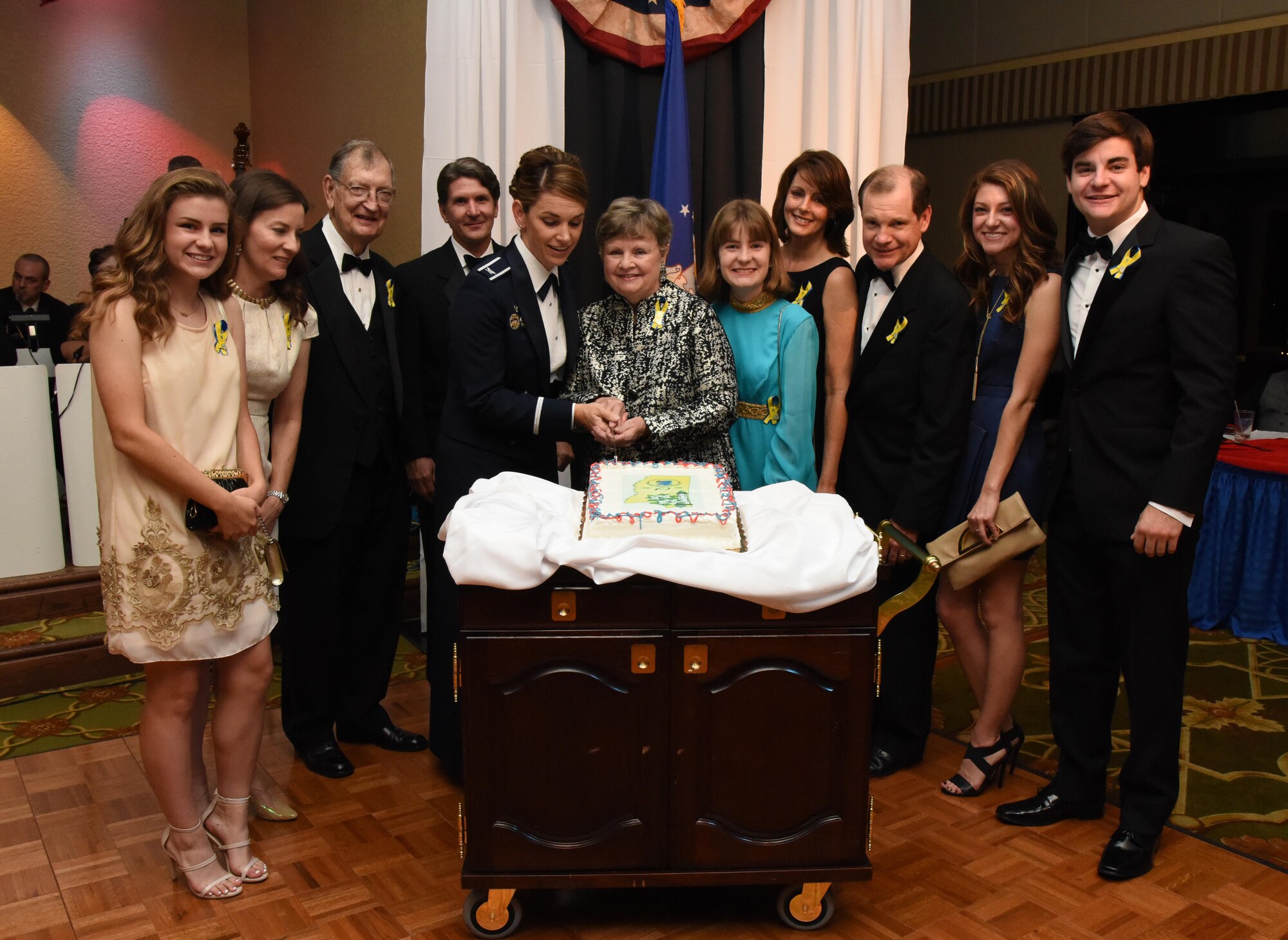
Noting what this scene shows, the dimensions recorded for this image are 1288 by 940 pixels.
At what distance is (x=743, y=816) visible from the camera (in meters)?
2.14

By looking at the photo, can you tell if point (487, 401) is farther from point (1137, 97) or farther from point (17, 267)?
point (1137, 97)

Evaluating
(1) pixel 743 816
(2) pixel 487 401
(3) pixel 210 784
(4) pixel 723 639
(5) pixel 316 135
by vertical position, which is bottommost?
(3) pixel 210 784

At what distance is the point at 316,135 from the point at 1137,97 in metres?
5.16

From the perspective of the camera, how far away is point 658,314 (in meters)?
2.55

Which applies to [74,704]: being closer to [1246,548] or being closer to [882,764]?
[882,764]

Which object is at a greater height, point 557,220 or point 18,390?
point 557,220

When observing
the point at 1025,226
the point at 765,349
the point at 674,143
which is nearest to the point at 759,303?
the point at 765,349

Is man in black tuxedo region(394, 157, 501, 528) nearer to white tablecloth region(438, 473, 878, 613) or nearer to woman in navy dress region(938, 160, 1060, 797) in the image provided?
white tablecloth region(438, 473, 878, 613)

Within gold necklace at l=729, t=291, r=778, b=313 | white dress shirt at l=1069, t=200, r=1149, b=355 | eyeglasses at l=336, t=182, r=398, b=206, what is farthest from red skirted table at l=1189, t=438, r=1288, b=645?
eyeglasses at l=336, t=182, r=398, b=206

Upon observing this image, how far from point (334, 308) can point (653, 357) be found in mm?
893

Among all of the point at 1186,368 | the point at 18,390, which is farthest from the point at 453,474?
the point at 18,390

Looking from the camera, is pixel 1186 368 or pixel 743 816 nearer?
pixel 743 816

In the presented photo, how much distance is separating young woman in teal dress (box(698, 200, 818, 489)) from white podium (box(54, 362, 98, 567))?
9.08 feet

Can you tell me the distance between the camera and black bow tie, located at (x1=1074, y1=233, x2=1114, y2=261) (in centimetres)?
243
